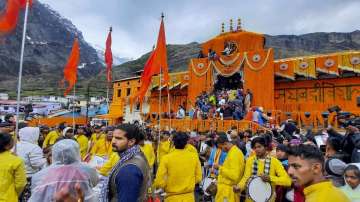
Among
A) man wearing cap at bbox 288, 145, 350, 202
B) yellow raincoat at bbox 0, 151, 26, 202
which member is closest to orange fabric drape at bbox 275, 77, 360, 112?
man wearing cap at bbox 288, 145, 350, 202

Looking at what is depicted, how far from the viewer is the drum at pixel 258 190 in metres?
4.55

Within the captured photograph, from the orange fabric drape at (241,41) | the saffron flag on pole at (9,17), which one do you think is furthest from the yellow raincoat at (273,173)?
the orange fabric drape at (241,41)

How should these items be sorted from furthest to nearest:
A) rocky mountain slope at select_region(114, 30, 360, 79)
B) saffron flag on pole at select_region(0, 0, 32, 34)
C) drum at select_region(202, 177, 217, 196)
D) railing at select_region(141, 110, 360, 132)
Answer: rocky mountain slope at select_region(114, 30, 360, 79)
railing at select_region(141, 110, 360, 132)
saffron flag on pole at select_region(0, 0, 32, 34)
drum at select_region(202, 177, 217, 196)

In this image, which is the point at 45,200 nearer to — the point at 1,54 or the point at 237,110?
the point at 237,110

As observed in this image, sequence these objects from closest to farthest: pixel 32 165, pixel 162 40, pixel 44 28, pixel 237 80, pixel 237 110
A: pixel 32 165
pixel 162 40
pixel 237 110
pixel 237 80
pixel 44 28

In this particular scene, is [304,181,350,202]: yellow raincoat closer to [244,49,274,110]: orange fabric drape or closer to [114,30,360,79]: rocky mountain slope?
[244,49,274,110]: orange fabric drape

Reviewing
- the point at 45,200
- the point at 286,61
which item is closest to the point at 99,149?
the point at 45,200

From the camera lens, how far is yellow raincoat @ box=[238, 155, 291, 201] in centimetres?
454

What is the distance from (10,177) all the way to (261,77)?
2063 centimetres

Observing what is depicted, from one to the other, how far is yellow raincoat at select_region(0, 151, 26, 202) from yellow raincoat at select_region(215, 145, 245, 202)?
2760mm

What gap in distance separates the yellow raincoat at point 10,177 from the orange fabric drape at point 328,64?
64.6 ft

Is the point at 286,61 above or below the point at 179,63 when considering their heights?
below

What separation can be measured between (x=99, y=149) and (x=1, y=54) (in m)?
105

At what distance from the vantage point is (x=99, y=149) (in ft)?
28.2
